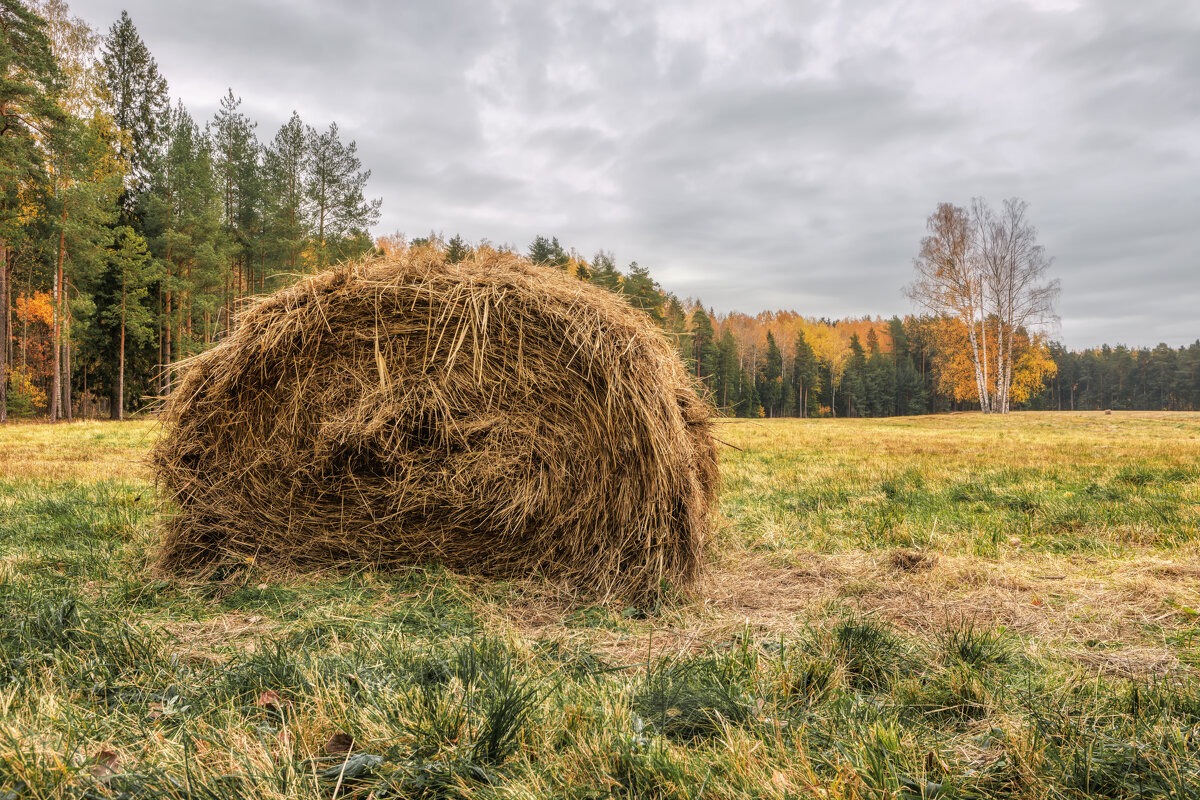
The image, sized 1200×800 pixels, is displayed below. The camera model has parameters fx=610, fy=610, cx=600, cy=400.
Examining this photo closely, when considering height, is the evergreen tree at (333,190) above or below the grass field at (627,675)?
above

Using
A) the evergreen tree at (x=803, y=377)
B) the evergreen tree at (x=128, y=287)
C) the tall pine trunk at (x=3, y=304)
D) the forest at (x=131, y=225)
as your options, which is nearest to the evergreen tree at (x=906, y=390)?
the evergreen tree at (x=803, y=377)

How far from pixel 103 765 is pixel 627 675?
5.73 ft

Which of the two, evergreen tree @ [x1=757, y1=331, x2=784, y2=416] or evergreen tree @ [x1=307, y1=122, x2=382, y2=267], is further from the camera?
evergreen tree @ [x1=757, y1=331, x2=784, y2=416]

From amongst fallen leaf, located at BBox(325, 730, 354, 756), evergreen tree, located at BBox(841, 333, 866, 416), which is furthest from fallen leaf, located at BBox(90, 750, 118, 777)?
evergreen tree, located at BBox(841, 333, 866, 416)

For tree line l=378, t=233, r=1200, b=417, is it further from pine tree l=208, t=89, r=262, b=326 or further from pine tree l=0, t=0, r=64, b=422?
pine tree l=0, t=0, r=64, b=422

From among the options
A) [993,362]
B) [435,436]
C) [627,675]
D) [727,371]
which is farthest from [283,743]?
[727,371]

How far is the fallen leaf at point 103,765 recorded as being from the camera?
167 cm

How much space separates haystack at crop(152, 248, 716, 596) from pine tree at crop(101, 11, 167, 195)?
40.8 m

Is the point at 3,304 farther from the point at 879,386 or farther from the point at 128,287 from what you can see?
the point at 879,386

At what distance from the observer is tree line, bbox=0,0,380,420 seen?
22.9m

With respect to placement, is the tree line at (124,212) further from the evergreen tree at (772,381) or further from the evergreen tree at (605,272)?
the evergreen tree at (772,381)

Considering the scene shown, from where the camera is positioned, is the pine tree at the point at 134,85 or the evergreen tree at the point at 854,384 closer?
the pine tree at the point at 134,85

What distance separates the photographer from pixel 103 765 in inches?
67.5

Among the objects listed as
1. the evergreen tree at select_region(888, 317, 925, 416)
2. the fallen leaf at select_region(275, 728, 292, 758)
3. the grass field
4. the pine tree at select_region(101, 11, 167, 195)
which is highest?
the pine tree at select_region(101, 11, 167, 195)
